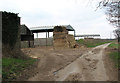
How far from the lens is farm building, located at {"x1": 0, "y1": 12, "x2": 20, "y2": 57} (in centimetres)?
1184

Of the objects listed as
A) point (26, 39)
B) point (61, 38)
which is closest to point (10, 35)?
point (26, 39)

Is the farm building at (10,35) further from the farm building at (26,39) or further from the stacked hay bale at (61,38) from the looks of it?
the stacked hay bale at (61,38)

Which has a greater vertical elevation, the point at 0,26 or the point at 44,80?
the point at 0,26

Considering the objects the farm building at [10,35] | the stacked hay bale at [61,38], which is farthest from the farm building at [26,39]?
the farm building at [10,35]

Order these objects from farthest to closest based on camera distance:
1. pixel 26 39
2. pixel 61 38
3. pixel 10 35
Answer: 1. pixel 61 38
2. pixel 26 39
3. pixel 10 35

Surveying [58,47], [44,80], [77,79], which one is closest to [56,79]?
[44,80]

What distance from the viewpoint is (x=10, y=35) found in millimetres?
12555

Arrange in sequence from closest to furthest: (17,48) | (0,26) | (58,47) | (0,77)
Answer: (0,77) → (0,26) → (17,48) → (58,47)

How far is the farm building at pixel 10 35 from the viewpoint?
38.9ft

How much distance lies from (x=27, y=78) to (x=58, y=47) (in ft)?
67.7

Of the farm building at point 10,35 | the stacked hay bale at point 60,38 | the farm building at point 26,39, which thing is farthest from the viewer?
the stacked hay bale at point 60,38

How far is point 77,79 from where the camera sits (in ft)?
23.3

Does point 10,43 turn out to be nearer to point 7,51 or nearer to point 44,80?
point 7,51

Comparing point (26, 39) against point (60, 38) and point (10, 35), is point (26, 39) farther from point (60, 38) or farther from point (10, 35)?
point (10, 35)
